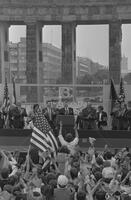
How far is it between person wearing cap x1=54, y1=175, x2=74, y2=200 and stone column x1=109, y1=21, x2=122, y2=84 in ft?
97.1

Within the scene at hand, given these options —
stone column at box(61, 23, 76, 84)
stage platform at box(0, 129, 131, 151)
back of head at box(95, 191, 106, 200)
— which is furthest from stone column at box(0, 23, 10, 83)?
back of head at box(95, 191, 106, 200)

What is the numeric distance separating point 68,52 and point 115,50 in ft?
11.1

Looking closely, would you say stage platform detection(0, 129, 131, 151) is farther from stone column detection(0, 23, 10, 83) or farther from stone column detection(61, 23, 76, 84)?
stone column detection(0, 23, 10, 83)

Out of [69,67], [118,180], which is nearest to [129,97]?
[69,67]

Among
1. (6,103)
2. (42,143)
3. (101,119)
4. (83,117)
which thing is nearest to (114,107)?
(101,119)

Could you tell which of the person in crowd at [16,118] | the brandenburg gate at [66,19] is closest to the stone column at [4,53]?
the brandenburg gate at [66,19]

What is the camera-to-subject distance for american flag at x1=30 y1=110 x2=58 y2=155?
1477 cm

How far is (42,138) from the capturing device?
1499 centimetres

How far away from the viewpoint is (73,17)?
4006 centimetres

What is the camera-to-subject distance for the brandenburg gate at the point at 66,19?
39.8 metres

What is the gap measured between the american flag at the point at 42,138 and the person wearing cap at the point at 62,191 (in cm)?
440

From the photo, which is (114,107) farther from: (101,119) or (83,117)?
(83,117)

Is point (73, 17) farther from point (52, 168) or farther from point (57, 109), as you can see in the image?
point (52, 168)

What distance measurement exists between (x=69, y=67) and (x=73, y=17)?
11.8 ft
